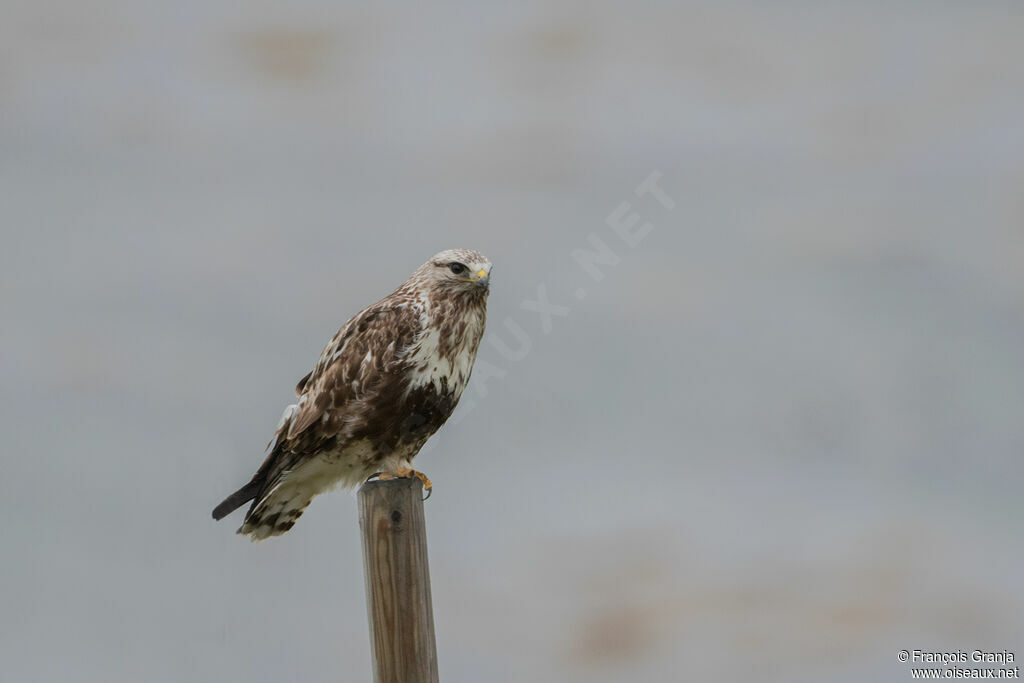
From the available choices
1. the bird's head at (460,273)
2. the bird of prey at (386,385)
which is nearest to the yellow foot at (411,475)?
the bird of prey at (386,385)

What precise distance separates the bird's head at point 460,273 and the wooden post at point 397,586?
32.2 inches

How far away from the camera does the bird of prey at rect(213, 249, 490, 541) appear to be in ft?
11.5

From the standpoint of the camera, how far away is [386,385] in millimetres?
3486

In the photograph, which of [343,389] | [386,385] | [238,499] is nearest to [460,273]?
[386,385]

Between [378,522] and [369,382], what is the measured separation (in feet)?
2.02

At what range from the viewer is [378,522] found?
3.06m

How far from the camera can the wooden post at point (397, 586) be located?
120 inches

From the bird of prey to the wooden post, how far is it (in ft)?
1.60

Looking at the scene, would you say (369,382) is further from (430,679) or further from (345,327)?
(430,679)

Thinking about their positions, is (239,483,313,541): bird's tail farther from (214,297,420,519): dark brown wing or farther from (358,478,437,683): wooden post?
(358,478,437,683): wooden post

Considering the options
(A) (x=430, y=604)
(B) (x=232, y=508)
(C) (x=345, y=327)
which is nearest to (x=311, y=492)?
(B) (x=232, y=508)

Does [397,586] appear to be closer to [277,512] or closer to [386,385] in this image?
[386,385]

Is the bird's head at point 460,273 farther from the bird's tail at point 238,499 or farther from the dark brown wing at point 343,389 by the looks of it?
the bird's tail at point 238,499

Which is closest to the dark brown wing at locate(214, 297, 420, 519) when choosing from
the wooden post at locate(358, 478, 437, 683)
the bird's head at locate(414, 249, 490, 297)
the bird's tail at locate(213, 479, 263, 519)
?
the bird's tail at locate(213, 479, 263, 519)
